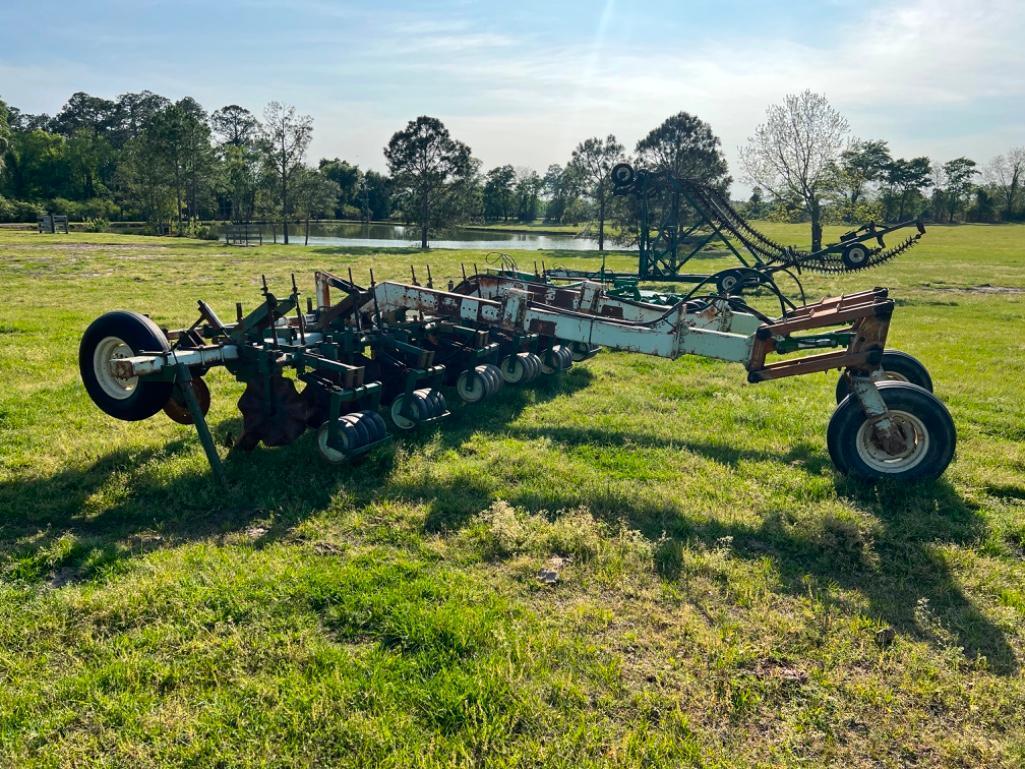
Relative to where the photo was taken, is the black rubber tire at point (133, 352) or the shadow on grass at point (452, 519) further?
the black rubber tire at point (133, 352)

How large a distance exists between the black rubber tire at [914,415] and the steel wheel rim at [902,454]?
0.02m

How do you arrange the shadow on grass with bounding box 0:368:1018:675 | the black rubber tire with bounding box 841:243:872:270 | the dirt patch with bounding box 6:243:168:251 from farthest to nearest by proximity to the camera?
the dirt patch with bounding box 6:243:168:251, the black rubber tire with bounding box 841:243:872:270, the shadow on grass with bounding box 0:368:1018:675

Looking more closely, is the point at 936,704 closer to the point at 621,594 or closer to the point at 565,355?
the point at 621,594

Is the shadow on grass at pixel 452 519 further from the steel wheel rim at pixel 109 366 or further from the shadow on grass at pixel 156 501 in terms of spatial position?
the steel wheel rim at pixel 109 366

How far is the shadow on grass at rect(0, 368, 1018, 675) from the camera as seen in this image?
14.0 ft

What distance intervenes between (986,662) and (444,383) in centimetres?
613

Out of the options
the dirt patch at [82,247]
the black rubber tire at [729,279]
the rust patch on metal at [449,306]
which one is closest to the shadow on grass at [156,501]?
the rust patch on metal at [449,306]

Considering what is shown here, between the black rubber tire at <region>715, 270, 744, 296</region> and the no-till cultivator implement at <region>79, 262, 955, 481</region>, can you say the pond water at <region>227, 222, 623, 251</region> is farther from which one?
the no-till cultivator implement at <region>79, 262, 955, 481</region>

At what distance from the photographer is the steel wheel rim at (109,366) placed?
6055mm

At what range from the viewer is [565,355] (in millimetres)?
9570

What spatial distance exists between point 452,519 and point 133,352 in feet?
10.6

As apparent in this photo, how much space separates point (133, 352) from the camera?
590cm

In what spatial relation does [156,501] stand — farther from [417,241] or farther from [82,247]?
[417,241]

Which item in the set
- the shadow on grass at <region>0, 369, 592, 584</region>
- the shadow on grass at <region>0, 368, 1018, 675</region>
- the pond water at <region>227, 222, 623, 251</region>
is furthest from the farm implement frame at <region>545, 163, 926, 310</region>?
the pond water at <region>227, 222, 623, 251</region>
